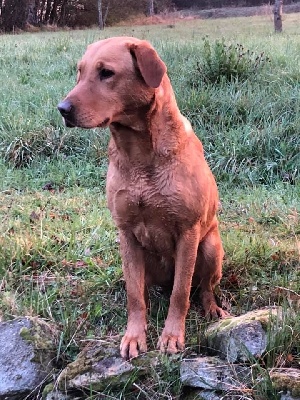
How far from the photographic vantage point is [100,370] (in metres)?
2.65

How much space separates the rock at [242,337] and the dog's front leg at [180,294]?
0.18 meters

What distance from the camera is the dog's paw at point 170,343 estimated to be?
271cm

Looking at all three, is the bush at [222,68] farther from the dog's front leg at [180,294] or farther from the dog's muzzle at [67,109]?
the dog's muzzle at [67,109]

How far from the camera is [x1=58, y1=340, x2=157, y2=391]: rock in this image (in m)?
2.60

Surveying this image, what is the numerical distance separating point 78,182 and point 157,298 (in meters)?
2.90

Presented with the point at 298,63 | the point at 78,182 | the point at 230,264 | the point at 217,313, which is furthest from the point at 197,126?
the point at 217,313

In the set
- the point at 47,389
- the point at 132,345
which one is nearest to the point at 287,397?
the point at 132,345

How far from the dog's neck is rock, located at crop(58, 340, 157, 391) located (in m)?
0.99

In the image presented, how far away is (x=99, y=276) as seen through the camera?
353cm

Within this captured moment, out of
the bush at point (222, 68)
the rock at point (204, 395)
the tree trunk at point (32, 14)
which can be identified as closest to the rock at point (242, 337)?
the rock at point (204, 395)

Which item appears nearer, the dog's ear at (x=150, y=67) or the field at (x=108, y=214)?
the dog's ear at (x=150, y=67)

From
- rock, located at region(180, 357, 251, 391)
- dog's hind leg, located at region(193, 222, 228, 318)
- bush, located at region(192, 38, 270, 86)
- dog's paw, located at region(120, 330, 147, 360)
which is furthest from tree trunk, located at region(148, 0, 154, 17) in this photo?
rock, located at region(180, 357, 251, 391)

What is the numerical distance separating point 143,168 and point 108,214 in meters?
2.05

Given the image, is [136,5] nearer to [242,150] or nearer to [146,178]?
[242,150]
